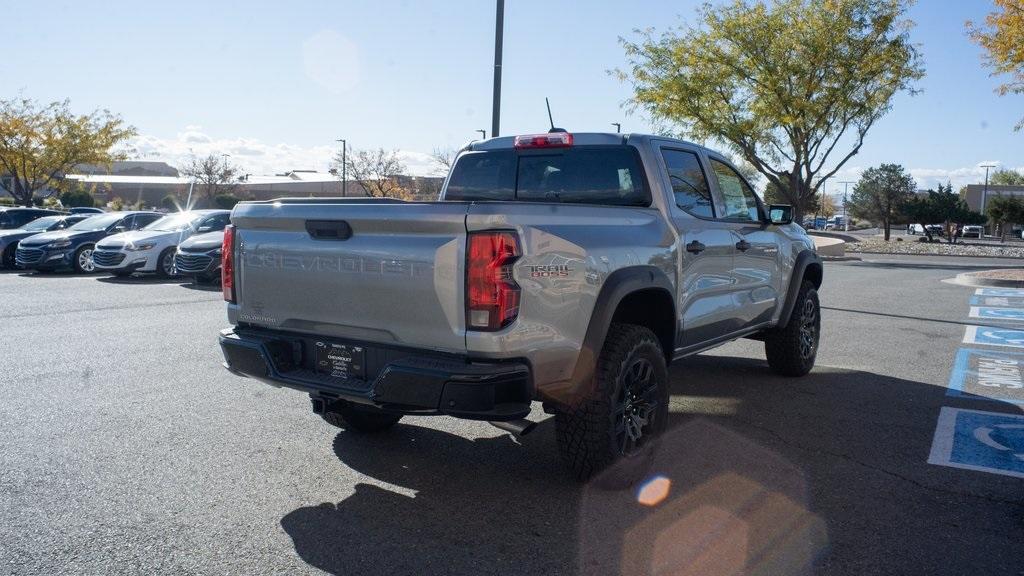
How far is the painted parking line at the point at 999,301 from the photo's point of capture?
14.0 m

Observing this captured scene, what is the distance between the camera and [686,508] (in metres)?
4.23

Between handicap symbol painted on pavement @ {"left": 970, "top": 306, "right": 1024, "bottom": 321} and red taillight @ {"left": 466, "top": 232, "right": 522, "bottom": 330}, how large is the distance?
10.7 metres

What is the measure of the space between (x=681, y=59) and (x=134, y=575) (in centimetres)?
3281

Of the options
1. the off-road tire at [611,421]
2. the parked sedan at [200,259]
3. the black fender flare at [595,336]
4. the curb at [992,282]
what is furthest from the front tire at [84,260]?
the curb at [992,282]

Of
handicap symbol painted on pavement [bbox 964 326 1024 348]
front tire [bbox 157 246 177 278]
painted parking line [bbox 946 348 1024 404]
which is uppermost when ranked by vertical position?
front tire [bbox 157 246 177 278]

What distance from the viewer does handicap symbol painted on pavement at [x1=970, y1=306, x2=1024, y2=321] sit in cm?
1218

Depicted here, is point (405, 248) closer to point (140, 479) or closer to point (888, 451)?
point (140, 479)

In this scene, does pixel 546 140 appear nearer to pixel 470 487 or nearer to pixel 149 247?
pixel 470 487

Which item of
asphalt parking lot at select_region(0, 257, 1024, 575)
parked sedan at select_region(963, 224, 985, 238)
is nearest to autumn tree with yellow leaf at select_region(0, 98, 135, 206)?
asphalt parking lot at select_region(0, 257, 1024, 575)

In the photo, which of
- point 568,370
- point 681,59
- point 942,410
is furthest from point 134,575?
point 681,59

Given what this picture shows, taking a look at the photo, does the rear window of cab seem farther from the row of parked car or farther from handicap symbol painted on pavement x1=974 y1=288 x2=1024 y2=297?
handicap symbol painted on pavement x1=974 y1=288 x2=1024 y2=297

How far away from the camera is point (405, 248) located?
393 centimetres

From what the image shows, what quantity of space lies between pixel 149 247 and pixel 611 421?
14421 mm

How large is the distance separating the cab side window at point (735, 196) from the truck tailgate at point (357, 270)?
2851 millimetres
